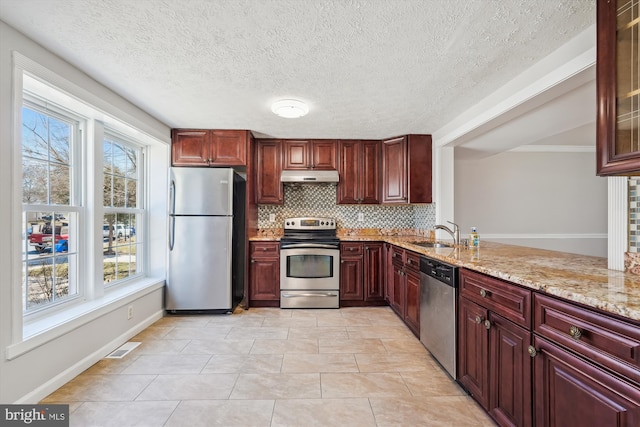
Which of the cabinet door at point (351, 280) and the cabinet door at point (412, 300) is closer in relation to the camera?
the cabinet door at point (412, 300)

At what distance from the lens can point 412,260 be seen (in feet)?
9.41

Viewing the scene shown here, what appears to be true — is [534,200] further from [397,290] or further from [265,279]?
[265,279]

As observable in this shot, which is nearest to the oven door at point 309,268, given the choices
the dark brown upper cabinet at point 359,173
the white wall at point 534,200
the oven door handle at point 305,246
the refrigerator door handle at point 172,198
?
the oven door handle at point 305,246

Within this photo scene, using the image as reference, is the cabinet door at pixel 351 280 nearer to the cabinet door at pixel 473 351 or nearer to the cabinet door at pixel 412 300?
the cabinet door at pixel 412 300

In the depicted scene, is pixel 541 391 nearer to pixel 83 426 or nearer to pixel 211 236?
pixel 83 426

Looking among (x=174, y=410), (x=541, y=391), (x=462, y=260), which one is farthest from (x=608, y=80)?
(x=174, y=410)

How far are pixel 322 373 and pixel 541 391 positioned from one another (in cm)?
137

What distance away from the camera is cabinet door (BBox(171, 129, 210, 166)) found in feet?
11.7

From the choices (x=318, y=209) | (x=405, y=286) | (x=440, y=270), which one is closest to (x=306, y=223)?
(x=318, y=209)

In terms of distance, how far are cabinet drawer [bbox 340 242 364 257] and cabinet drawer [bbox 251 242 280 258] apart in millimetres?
842

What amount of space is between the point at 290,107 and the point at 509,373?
241 cm

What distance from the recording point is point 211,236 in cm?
342

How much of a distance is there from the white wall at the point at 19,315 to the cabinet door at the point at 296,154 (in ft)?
5.82

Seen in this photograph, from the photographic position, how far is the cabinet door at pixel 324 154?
4.03 m
